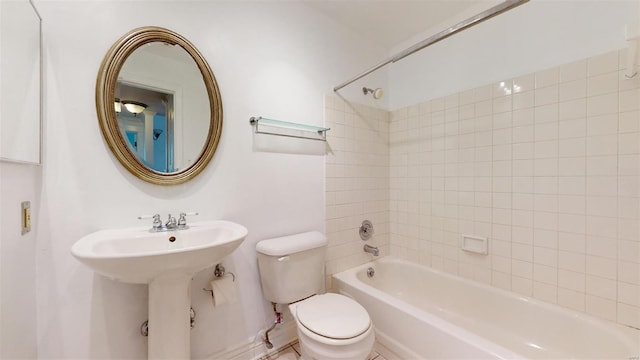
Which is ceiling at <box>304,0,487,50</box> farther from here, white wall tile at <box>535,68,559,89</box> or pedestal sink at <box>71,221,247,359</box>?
pedestal sink at <box>71,221,247,359</box>

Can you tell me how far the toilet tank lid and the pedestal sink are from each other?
0.29 metres

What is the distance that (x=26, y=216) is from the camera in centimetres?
87

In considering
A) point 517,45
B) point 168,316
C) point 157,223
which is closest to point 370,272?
point 168,316

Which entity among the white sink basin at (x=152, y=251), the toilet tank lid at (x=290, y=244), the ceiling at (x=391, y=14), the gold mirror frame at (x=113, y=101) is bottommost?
the toilet tank lid at (x=290, y=244)

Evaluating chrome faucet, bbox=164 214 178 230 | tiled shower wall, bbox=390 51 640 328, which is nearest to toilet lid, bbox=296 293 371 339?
tiled shower wall, bbox=390 51 640 328

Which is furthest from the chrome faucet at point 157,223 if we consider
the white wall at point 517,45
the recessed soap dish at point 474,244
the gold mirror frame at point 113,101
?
the white wall at point 517,45

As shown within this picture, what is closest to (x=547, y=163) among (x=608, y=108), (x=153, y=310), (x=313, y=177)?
(x=608, y=108)

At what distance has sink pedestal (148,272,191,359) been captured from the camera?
99 centimetres

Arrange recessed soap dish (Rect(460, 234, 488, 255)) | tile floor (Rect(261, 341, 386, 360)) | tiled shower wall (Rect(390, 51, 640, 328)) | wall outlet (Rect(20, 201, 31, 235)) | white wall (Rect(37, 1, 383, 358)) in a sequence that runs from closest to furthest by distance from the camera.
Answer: wall outlet (Rect(20, 201, 31, 235))
white wall (Rect(37, 1, 383, 358))
tiled shower wall (Rect(390, 51, 640, 328))
tile floor (Rect(261, 341, 386, 360))
recessed soap dish (Rect(460, 234, 488, 255))

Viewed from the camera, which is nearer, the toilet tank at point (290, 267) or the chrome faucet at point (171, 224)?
the chrome faucet at point (171, 224)

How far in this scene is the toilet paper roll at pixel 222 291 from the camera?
4.03ft

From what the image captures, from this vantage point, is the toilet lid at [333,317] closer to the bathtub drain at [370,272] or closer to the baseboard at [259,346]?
the baseboard at [259,346]

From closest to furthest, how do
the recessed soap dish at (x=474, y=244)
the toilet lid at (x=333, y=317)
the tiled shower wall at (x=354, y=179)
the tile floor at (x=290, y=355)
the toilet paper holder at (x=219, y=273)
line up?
the toilet lid at (x=333, y=317) → the toilet paper holder at (x=219, y=273) → the tile floor at (x=290, y=355) → the recessed soap dish at (x=474, y=244) → the tiled shower wall at (x=354, y=179)

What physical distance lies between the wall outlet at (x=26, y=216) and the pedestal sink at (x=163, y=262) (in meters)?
0.16
